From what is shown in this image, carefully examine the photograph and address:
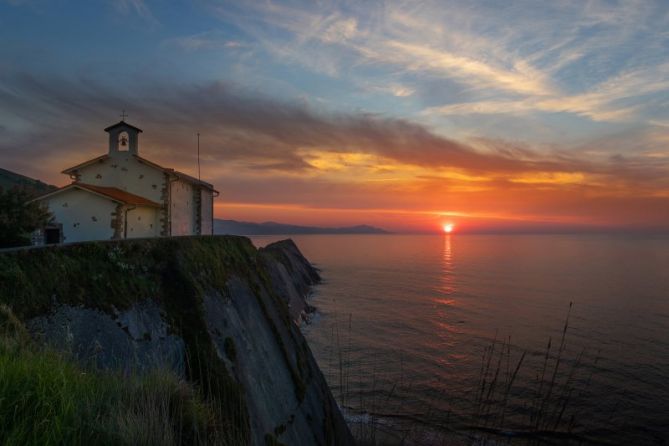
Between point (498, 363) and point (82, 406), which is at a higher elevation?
point (82, 406)

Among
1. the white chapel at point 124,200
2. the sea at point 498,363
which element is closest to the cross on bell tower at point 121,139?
the white chapel at point 124,200

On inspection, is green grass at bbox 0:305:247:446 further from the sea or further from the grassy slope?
the sea

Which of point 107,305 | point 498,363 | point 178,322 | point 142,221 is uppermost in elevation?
point 142,221

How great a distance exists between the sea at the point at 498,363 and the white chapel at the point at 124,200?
552 inches

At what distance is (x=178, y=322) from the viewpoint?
338 inches

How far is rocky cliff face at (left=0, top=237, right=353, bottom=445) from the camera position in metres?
6.90

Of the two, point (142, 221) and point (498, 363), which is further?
point (142, 221)

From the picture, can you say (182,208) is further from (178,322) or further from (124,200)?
(178,322)

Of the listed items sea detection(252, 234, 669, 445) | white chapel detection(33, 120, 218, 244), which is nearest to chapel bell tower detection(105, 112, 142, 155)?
white chapel detection(33, 120, 218, 244)

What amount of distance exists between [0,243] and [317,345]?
19.7 metres

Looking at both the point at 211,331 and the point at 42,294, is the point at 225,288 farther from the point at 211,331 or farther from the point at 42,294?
the point at 42,294

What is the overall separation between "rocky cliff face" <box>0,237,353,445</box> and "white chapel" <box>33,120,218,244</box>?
55.9 feet

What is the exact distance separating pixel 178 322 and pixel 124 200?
67.5 ft

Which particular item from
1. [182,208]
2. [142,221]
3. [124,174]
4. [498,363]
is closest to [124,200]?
[142,221]
